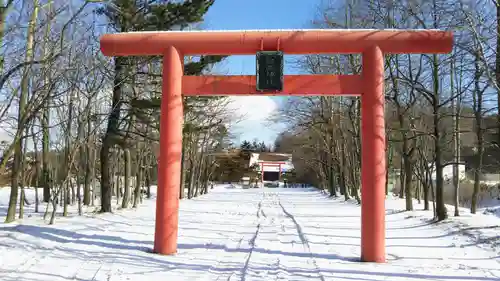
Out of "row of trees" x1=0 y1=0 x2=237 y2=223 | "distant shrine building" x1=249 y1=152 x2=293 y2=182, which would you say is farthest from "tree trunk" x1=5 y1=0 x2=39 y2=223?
"distant shrine building" x1=249 y1=152 x2=293 y2=182

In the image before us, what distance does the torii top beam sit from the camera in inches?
361

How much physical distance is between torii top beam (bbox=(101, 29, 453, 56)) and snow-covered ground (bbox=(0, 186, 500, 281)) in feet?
12.5

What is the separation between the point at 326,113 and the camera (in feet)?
109

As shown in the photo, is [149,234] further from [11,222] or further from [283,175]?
[283,175]

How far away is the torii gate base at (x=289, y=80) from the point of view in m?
8.96

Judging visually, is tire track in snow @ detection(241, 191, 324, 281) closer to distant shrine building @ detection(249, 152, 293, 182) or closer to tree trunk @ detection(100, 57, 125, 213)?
tree trunk @ detection(100, 57, 125, 213)

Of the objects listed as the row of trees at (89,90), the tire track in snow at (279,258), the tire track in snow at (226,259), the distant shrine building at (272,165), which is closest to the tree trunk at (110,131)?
the row of trees at (89,90)

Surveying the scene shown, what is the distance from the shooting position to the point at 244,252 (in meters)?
9.20

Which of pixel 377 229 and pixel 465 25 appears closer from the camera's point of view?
pixel 377 229

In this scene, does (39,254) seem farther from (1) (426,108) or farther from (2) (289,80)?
(1) (426,108)

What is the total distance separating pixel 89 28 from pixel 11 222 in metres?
5.47

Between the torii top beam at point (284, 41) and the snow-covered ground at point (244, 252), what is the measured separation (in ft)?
12.5

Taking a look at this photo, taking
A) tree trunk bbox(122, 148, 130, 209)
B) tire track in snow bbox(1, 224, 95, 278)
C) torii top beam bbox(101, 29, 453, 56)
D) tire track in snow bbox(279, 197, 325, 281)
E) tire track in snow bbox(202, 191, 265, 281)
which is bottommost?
tire track in snow bbox(279, 197, 325, 281)

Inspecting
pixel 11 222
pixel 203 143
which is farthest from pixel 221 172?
pixel 11 222
